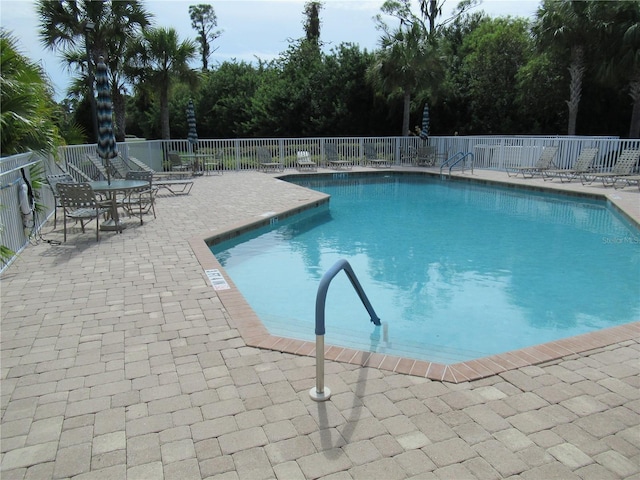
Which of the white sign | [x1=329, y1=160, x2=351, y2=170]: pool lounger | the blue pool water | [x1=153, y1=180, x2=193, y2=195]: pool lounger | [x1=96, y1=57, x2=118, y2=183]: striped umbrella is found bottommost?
the blue pool water

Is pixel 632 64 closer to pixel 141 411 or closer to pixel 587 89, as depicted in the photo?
pixel 587 89

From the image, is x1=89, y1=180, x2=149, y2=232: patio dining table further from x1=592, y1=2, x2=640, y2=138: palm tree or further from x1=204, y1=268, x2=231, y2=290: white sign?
x1=592, y1=2, x2=640, y2=138: palm tree

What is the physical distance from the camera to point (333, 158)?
18.6 meters

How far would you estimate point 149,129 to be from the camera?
37.1 meters

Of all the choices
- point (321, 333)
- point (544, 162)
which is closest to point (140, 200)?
point (321, 333)

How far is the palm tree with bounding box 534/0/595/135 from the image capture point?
61.4 feet

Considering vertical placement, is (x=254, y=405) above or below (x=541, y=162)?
below

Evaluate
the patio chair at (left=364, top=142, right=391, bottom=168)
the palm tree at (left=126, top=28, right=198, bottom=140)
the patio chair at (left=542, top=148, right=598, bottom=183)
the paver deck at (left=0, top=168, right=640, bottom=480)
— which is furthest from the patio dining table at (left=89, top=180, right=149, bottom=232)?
the patio chair at (left=364, top=142, right=391, bottom=168)

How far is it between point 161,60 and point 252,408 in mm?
17145

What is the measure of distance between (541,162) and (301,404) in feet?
46.5

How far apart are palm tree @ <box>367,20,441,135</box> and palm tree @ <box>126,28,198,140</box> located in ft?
24.5

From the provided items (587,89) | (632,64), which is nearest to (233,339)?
(632,64)

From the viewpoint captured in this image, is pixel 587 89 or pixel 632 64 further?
pixel 587 89

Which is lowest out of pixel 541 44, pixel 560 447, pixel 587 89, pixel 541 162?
pixel 560 447
